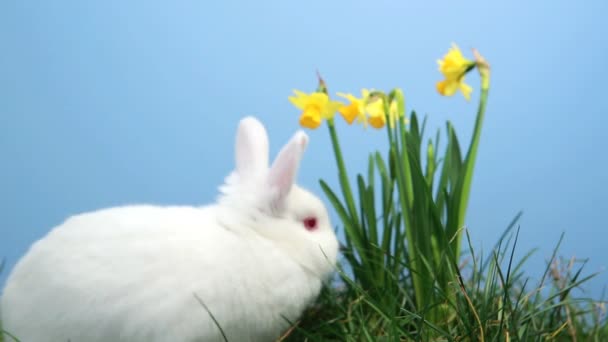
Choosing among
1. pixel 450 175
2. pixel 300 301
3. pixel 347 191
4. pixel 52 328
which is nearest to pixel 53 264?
pixel 52 328

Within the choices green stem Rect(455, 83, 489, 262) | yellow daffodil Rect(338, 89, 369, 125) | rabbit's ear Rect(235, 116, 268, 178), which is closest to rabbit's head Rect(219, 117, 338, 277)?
rabbit's ear Rect(235, 116, 268, 178)

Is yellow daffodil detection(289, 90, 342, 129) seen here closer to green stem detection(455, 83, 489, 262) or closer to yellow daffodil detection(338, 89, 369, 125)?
yellow daffodil detection(338, 89, 369, 125)

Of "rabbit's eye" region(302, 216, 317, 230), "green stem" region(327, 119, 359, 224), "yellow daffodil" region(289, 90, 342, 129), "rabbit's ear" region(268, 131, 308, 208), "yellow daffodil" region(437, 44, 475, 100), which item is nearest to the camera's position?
"rabbit's ear" region(268, 131, 308, 208)

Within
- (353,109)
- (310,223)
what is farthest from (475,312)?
(353,109)

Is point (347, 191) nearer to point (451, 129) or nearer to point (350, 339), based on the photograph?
point (451, 129)

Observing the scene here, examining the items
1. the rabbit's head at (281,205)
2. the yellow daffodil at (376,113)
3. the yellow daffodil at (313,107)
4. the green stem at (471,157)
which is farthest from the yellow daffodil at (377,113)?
the rabbit's head at (281,205)

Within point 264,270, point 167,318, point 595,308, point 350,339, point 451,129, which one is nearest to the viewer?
point 167,318
